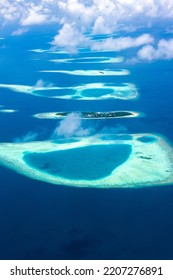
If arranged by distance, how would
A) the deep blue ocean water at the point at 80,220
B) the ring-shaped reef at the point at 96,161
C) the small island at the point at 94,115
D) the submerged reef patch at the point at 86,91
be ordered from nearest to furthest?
the deep blue ocean water at the point at 80,220 < the ring-shaped reef at the point at 96,161 < the small island at the point at 94,115 < the submerged reef patch at the point at 86,91

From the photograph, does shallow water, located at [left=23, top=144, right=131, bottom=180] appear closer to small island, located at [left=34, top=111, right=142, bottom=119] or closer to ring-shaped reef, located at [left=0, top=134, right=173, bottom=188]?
ring-shaped reef, located at [left=0, top=134, right=173, bottom=188]

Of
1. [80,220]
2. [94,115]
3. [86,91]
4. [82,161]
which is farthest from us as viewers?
[86,91]

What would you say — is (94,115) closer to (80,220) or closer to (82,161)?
(82,161)

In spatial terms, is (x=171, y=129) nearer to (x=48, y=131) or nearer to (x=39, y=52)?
(x=48, y=131)

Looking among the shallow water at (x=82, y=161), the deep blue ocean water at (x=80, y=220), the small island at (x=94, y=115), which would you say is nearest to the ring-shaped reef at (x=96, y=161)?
the shallow water at (x=82, y=161)

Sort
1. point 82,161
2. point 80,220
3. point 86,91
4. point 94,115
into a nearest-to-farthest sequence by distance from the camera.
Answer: point 80,220
point 82,161
point 94,115
point 86,91

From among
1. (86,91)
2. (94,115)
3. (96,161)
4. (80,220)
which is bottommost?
(80,220)

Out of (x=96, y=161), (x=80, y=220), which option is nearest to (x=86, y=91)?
(x=96, y=161)

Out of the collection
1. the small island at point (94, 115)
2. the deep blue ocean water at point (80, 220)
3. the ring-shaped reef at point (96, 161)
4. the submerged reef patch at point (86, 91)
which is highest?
the submerged reef patch at point (86, 91)

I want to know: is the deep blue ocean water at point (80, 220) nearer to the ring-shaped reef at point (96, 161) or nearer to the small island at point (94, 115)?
the ring-shaped reef at point (96, 161)

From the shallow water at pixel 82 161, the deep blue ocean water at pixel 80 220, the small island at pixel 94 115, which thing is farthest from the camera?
the small island at pixel 94 115

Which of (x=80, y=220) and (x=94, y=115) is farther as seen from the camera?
(x=94, y=115)

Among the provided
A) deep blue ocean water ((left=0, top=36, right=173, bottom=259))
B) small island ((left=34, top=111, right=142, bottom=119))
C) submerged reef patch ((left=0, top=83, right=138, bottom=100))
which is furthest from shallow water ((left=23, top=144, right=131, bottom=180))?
submerged reef patch ((left=0, top=83, right=138, bottom=100))
